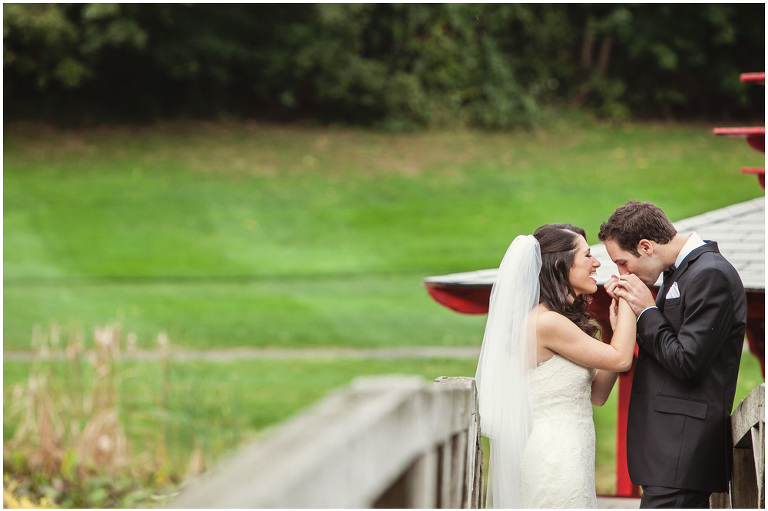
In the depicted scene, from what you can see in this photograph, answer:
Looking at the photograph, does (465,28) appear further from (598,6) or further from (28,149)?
(28,149)

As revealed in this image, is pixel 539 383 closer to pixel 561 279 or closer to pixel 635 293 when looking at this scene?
pixel 561 279

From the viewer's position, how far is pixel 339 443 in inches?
42.9

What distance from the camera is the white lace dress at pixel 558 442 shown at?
311 centimetres

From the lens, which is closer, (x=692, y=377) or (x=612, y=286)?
(x=692, y=377)

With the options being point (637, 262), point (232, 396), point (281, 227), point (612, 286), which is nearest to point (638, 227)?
point (637, 262)

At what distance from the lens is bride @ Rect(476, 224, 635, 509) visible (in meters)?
3.09

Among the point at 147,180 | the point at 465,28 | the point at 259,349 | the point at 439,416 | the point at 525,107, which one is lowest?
the point at 259,349

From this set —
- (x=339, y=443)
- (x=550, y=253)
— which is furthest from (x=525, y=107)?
(x=339, y=443)

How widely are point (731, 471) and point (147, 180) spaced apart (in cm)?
1971

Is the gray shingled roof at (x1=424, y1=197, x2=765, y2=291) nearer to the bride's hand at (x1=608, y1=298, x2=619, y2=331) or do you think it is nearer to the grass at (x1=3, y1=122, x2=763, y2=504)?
the bride's hand at (x1=608, y1=298, x2=619, y2=331)

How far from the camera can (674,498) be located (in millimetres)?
2791

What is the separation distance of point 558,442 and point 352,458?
212 cm

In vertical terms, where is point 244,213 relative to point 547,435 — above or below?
above

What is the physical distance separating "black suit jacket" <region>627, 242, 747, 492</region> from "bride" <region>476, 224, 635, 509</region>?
0.91ft
